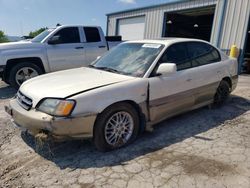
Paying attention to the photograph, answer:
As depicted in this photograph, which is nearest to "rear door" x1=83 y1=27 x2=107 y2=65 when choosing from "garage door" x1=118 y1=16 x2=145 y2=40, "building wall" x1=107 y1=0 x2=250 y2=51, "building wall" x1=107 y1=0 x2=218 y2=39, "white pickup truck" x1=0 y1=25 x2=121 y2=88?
"white pickup truck" x1=0 y1=25 x2=121 y2=88

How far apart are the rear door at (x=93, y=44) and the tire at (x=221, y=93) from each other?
4.23 m

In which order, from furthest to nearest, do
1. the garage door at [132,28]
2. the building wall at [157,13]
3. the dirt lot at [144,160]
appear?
the garage door at [132,28] → the building wall at [157,13] → the dirt lot at [144,160]

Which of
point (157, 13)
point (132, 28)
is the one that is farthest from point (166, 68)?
point (132, 28)

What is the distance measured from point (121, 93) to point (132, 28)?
1360 centimetres

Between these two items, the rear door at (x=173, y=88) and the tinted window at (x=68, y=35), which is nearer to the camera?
the rear door at (x=173, y=88)

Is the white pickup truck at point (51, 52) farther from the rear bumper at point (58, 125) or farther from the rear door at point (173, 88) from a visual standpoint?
the rear door at point (173, 88)

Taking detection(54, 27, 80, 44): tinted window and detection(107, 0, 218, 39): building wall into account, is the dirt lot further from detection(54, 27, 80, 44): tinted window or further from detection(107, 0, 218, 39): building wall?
detection(107, 0, 218, 39): building wall

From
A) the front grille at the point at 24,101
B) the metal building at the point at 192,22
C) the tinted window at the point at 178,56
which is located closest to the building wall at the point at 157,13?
the metal building at the point at 192,22

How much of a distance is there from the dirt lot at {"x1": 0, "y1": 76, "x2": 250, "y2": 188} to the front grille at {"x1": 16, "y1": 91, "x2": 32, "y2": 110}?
66cm

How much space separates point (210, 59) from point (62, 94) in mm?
3283

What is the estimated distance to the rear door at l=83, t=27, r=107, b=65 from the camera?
309 inches

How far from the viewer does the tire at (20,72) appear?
6633 mm

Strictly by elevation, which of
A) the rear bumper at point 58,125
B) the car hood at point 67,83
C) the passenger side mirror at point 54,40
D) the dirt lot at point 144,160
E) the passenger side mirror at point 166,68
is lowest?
the dirt lot at point 144,160

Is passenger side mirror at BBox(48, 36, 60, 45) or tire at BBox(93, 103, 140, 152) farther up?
passenger side mirror at BBox(48, 36, 60, 45)
